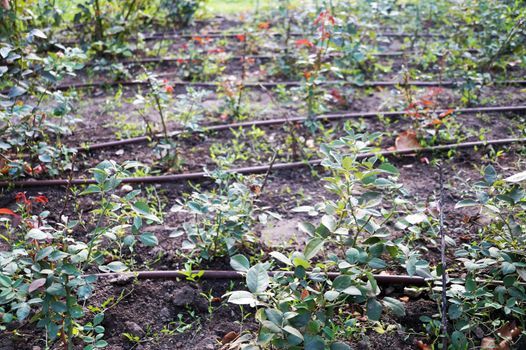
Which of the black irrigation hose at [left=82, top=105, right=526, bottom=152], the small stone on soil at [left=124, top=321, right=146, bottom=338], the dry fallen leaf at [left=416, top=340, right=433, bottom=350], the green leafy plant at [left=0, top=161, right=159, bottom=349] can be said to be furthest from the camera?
the black irrigation hose at [left=82, top=105, right=526, bottom=152]

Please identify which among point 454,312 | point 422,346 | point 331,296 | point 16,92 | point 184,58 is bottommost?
point 422,346

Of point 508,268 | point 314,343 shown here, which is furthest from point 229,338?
point 508,268

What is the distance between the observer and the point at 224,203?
297 centimetres

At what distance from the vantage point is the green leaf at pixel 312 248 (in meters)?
2.39

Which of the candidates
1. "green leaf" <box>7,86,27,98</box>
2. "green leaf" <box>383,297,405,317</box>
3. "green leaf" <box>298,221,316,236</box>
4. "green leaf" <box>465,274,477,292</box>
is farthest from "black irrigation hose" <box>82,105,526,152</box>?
"green leaf" <box>383,297,405,317</box>

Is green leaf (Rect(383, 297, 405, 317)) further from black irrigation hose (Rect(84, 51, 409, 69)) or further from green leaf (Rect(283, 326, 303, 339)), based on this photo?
black irrigation hose (Rect(84, 51, 409, 69))

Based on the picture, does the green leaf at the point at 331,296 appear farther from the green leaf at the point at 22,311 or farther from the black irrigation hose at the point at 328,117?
the black irrigation hose at the point at 328,117

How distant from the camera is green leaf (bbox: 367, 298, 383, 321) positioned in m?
2.30

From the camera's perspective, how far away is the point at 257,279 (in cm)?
223

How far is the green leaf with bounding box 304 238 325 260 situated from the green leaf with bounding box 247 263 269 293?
0.75 feet

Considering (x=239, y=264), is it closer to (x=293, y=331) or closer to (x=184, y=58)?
(x=293, y=331)

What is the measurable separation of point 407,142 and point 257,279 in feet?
7.85

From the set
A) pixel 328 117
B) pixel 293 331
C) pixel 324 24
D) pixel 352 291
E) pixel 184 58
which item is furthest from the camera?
pixel 184 58

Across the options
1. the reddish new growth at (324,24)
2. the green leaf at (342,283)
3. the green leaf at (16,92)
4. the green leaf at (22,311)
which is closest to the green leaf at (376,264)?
the green leaf at (342,283)
